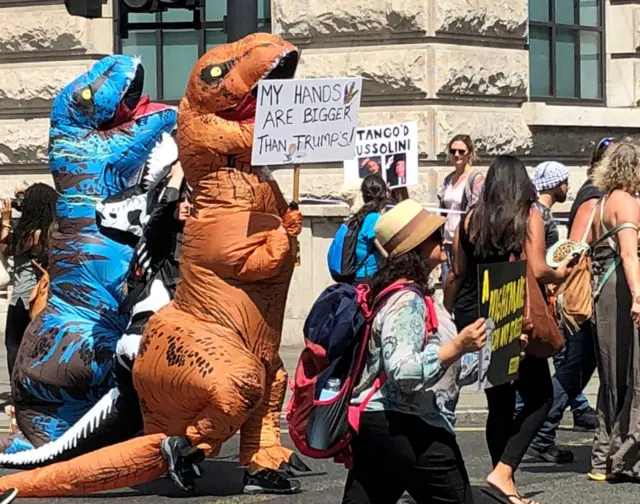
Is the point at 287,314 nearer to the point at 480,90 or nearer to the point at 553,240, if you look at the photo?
the point at 480,90

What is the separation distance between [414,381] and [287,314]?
9.10m

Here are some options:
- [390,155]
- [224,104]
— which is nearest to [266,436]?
[224,104]

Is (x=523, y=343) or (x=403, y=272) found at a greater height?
(x=403, y=272)

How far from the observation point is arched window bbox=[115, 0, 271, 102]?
15766mm

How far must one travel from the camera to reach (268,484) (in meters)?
8.10

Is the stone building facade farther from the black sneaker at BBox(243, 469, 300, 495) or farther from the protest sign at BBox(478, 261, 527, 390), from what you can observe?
the protest sign at BBox(478, 261, 527, 390)

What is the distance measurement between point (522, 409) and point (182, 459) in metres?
1.66

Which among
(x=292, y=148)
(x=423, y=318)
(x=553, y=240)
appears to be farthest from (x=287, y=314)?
(x=423, y=318)

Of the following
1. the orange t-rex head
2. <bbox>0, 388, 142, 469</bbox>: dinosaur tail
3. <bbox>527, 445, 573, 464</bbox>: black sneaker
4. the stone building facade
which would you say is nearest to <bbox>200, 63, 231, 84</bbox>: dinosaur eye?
the orange t-rex head

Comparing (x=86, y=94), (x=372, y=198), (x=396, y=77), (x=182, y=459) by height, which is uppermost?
(x=396, y=77)

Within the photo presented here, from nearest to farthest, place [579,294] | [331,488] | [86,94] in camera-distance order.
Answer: [331,488] < [579,294] < [86,94]

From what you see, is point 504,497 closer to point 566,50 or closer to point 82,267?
point 82,267

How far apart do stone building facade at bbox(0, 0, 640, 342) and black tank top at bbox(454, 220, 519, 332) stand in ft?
19.9

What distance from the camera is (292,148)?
8.09 m
